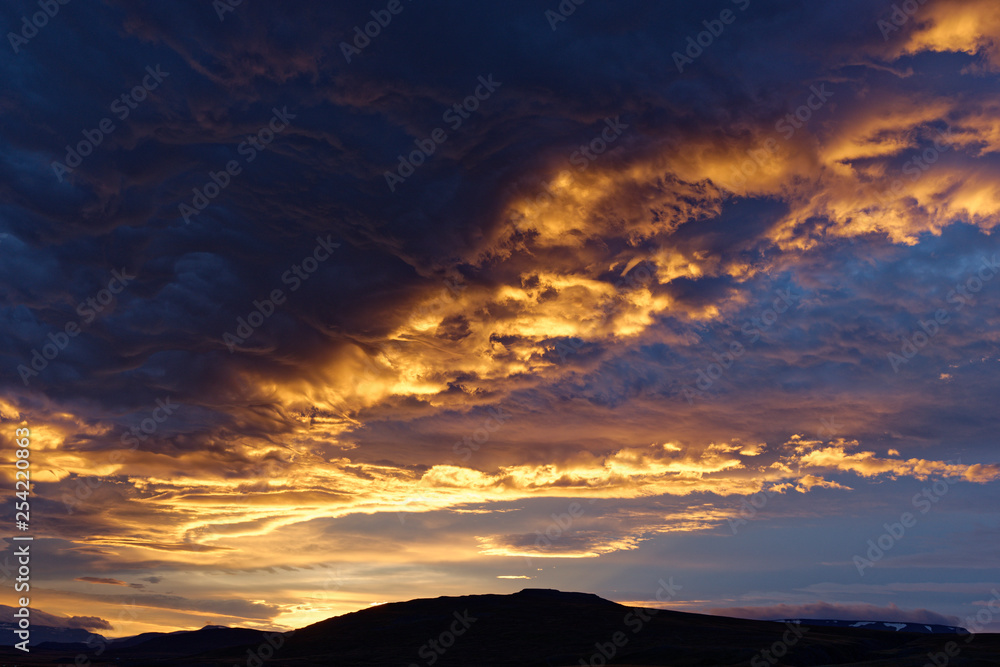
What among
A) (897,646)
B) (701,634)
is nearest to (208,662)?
(701,634)

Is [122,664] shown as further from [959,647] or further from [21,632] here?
[959,647]

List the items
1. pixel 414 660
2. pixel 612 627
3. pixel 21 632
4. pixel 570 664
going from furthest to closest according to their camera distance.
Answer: pixel 612 627 < pixel 414 660 < pixel 570 664 < pixel 21 632

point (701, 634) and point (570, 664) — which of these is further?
point (701, 634)

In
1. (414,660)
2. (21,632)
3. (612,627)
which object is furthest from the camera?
(612,627)

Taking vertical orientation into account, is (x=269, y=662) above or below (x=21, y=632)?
below

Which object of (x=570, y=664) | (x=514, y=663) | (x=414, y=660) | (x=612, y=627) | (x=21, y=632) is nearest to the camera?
(x=21, y=632)

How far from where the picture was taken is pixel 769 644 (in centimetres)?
14488

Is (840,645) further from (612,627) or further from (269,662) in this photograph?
(269,662)

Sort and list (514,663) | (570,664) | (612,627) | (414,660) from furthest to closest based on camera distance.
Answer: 1. (612,627)
2. (414,660)
3. (514,663)
4. (570,664)

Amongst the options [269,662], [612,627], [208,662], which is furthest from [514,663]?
[208,662]

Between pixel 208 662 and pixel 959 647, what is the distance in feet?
554

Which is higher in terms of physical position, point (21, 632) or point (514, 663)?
point (21, 632)

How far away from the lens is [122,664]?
161 metres

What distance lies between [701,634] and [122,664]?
139056mm
